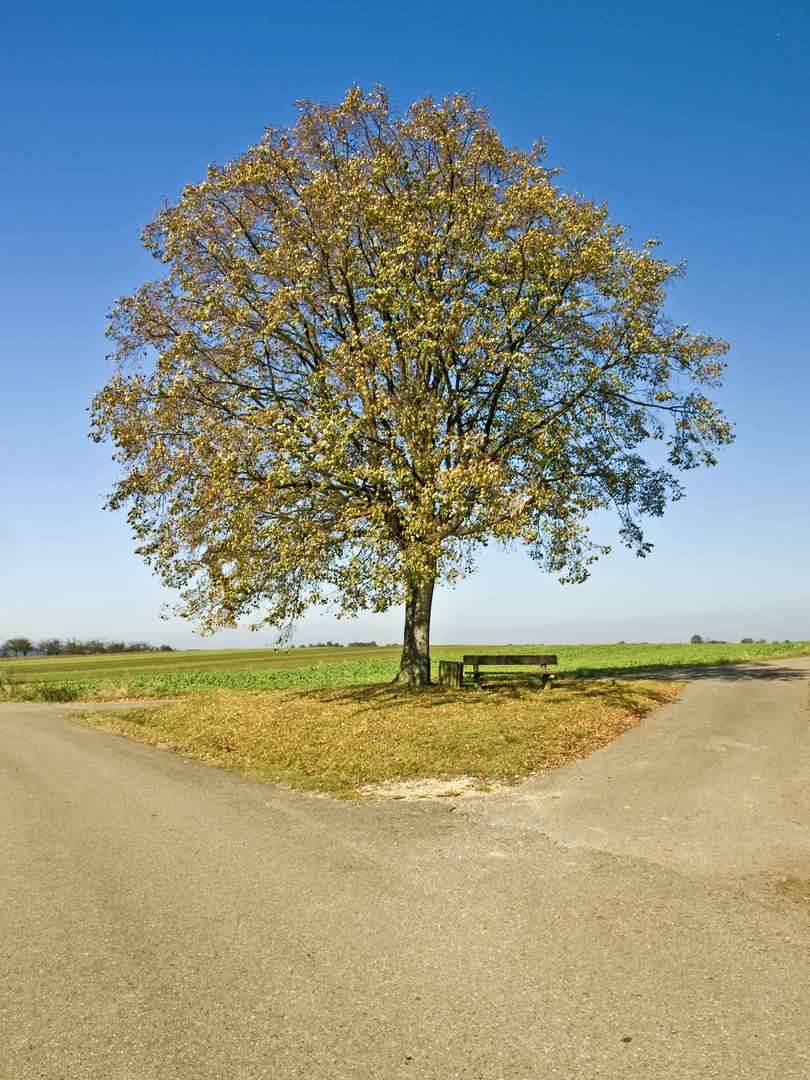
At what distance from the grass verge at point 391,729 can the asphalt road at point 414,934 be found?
1795mm

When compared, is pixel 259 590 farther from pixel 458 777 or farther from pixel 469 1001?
pixel 469 1001

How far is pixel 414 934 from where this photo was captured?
6.36 m

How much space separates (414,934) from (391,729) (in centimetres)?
1062

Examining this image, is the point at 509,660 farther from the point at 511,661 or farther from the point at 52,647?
the point at 52,647

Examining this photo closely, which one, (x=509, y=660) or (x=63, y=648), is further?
(x=63, y=648)

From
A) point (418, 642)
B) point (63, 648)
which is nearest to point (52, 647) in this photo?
point (63, 648)

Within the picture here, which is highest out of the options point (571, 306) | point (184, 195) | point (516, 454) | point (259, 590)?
point (184, 195)

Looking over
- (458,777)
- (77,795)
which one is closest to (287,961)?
(458,777)

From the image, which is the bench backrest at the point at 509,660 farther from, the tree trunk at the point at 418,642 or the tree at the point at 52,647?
the tree at the point at 52,647

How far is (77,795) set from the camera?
12.5 m

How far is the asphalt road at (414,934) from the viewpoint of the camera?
183 inches

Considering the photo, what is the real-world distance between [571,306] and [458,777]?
48.7 feet

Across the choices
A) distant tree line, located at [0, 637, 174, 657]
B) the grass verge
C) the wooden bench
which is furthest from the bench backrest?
distant tree line, located at [0, 637, 174, 657]

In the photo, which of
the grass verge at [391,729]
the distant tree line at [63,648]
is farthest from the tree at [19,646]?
the grass verge at [391,729]
